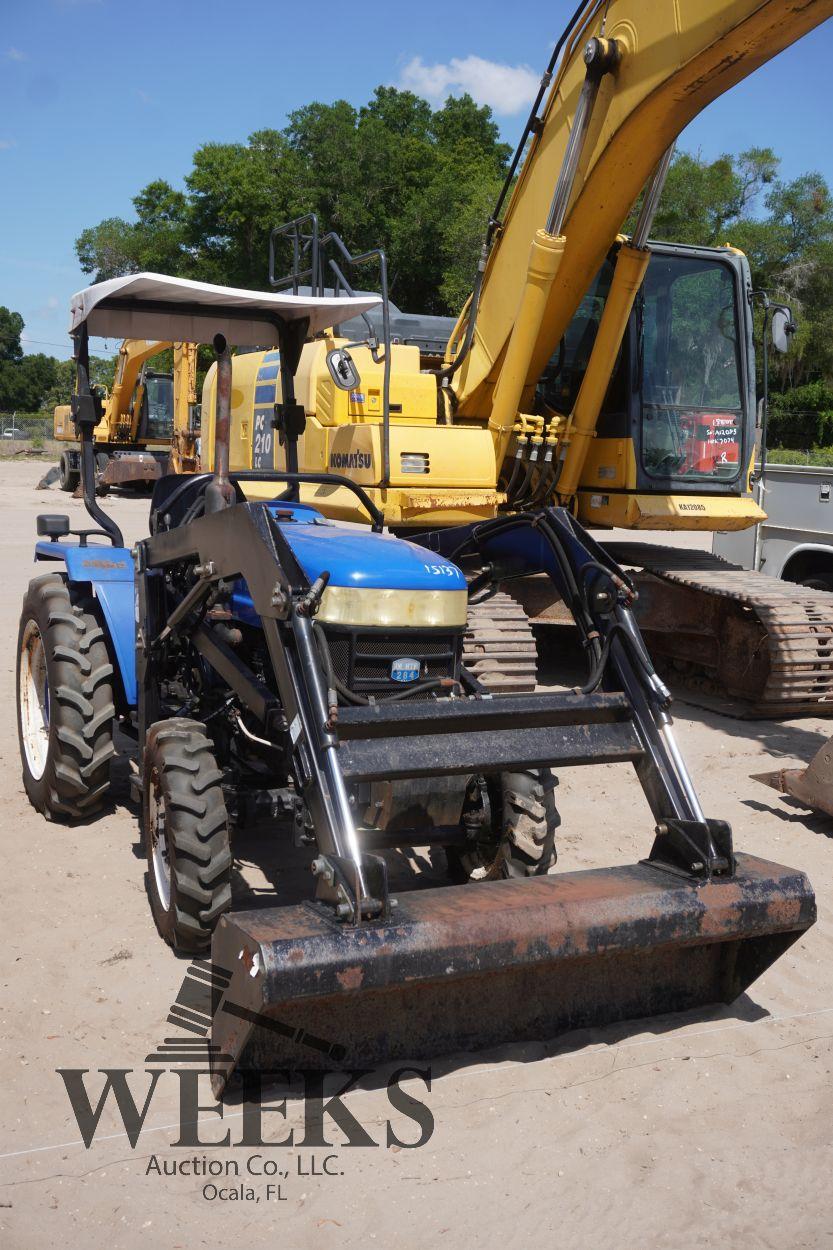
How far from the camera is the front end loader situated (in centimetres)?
331

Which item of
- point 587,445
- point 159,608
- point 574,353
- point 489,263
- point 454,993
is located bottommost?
point 454,993

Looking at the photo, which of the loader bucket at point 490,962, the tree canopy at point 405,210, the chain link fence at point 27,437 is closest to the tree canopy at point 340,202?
the tree canopy at point 405,210

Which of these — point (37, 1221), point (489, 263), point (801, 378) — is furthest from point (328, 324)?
point (801, 378)

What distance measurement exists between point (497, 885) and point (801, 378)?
4184 cm

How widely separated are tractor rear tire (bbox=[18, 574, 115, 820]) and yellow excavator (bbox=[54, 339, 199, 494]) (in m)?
12.9

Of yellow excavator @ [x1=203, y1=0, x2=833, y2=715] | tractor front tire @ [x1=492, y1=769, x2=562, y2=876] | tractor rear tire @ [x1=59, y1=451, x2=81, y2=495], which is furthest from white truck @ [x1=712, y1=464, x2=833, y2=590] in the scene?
tractor rear tire @ [x1=59, y1=451, x2=81, y2=495]

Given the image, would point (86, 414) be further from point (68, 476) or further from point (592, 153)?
point (68, 476)

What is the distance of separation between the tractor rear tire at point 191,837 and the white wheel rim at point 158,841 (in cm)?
3

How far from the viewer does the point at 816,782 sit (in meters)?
5.99

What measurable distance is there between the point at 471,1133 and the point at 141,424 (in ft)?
76.6

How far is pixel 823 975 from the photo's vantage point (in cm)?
435

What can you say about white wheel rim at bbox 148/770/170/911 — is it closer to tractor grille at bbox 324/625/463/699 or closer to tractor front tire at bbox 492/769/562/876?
tractor grille at bbox 324/625/463/699

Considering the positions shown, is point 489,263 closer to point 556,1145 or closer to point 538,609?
point 538,609

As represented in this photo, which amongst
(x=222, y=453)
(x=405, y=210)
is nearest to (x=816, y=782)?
(x=222, y=453)
